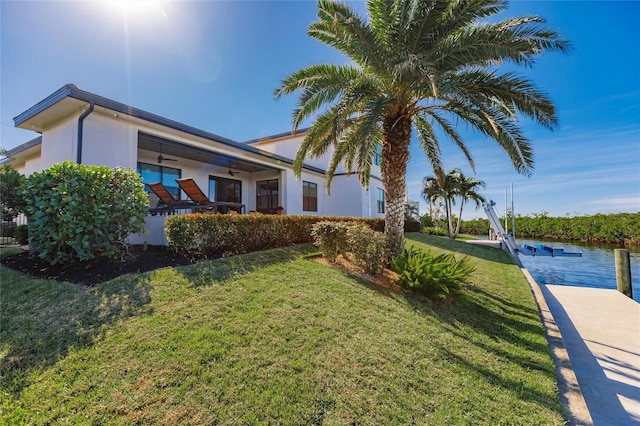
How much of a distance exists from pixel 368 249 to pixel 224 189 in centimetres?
1102

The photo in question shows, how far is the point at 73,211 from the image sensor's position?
4.87m

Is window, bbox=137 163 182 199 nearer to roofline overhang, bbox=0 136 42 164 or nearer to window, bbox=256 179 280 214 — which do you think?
roofline overhang, bbox=0 136 42 164

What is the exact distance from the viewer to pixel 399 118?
24.1ft

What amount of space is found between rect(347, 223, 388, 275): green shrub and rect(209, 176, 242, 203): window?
33.1ft

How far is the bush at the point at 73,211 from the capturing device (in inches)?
193

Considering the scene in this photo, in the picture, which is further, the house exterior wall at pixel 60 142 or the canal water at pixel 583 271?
the canal water at pixel 583 271

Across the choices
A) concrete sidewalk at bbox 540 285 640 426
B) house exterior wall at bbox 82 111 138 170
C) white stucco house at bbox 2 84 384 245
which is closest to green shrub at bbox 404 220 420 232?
white stucco house at bbox 2 84 384 245

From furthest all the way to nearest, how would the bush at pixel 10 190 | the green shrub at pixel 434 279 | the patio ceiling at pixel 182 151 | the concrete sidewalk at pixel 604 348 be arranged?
the patio ceiling at pixel 182 151
the bush at pixel 10 190
the green shrub at pixel 434 279
the concrete sidewalk at pixel 604 348

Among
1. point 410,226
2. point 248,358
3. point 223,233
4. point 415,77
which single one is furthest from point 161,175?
point 410,226

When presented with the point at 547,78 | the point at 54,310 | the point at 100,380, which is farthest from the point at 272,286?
the point at 547,78

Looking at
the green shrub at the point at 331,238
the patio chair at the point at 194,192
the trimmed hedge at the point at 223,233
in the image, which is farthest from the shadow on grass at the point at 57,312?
the patio chair at the point at 194,192

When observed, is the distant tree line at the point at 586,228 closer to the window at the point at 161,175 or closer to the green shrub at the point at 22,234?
the window at the point at 161,175

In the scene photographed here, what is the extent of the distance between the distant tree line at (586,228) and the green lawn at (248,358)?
2986cm

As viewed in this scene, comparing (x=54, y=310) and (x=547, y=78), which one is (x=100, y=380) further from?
(x=547, y=78)
